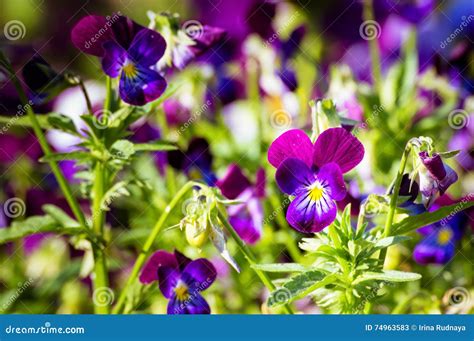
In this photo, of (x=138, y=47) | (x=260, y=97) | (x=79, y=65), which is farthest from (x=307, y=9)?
(x=138, y=47)

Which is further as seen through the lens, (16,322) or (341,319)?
(16,322)

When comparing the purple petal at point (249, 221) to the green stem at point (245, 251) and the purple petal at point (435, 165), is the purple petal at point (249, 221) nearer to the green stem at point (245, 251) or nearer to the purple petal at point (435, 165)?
the green stem at point (245, 251)

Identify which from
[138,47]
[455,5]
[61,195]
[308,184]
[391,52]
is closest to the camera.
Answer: [308,184]

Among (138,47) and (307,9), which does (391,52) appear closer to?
(307,9)
